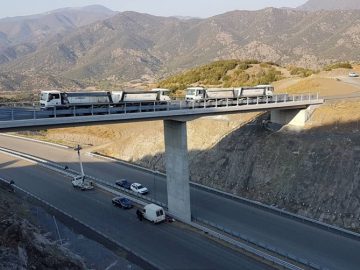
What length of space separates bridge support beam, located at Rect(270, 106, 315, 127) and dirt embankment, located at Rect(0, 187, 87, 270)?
30180 mm

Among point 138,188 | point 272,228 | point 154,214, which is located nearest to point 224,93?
point 138,188

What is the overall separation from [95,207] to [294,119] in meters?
25.4

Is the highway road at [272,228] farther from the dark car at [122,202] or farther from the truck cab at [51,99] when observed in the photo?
the truck cab at [51,99]

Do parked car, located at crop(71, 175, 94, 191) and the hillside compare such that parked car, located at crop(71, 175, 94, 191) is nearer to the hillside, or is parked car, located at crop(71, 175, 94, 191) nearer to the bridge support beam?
the bridge support beam

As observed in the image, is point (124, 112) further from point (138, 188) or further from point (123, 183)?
point (123, 183)

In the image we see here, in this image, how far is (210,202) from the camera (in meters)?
41.3

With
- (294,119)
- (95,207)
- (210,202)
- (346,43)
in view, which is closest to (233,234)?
(210,202)

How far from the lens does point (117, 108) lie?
3145 cm

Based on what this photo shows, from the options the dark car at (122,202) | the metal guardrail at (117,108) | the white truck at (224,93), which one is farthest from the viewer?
the white truck at (224,93)

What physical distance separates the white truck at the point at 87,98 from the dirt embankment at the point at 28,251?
9206 mm

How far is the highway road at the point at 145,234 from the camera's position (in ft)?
95.6

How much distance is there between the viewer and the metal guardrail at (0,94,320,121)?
1070 inches

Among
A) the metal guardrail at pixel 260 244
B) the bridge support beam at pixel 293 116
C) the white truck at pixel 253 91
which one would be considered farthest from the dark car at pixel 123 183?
the bridge support beam at pixel 293 116

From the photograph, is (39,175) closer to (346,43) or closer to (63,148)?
(63,148)
